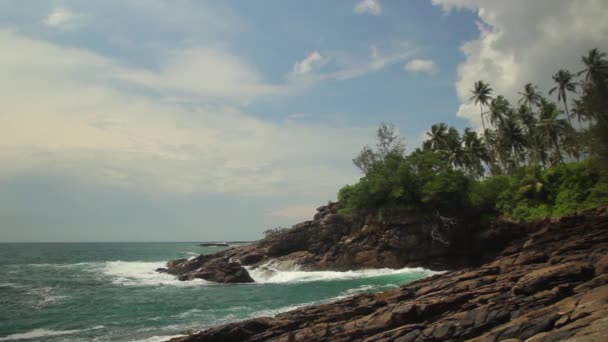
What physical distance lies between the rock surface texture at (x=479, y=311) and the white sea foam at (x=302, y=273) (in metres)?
19.7

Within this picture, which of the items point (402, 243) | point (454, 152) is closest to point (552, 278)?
point (402, 243)

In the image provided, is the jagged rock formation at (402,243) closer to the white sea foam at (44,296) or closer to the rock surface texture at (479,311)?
the white sea foam at (44,296)

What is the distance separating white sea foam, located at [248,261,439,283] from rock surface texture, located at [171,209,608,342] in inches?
775

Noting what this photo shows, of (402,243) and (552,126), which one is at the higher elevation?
(552,126)

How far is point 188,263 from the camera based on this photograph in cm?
5528

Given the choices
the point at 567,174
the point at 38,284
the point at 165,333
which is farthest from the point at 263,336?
the point at 567,174

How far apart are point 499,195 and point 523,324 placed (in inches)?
1550

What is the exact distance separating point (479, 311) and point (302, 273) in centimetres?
3206

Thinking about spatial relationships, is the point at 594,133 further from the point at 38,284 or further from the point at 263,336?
the point at 38,284

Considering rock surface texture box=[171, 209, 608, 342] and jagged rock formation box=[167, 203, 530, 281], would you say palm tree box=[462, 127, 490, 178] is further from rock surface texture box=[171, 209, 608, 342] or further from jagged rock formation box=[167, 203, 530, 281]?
rock surface texture box=[171, 209, 608, 342]

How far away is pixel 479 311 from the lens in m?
13.5

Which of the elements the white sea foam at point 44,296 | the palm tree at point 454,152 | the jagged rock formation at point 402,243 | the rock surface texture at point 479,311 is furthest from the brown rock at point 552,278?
the palm tree at point 454,152

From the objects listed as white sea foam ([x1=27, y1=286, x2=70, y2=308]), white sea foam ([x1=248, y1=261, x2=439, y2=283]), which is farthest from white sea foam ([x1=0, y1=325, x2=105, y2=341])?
white sea foam ([x1=248, y1=261, x2=439, y2=283])

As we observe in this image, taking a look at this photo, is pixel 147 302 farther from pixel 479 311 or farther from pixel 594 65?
pixel 594 65
